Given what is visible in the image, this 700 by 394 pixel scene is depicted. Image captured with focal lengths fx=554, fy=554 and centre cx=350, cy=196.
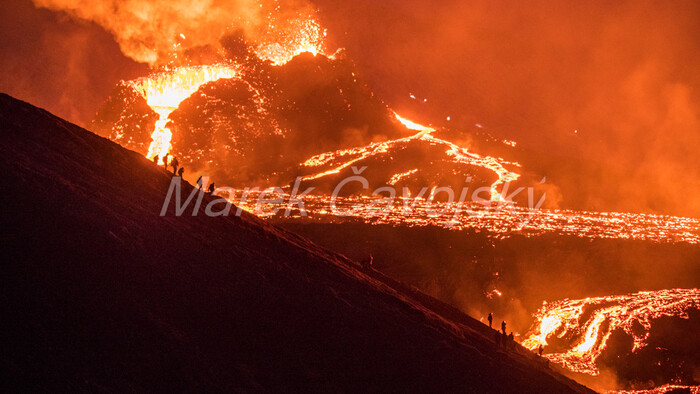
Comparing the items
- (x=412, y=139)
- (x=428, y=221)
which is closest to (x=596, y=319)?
(x=428, y=221)

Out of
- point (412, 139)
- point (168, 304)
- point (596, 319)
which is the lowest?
point (168, 304)

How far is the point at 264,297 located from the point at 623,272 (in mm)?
52293

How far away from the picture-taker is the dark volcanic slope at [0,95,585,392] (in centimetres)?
1377

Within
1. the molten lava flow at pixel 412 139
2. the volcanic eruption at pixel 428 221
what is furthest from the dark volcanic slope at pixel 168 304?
the molten lava flow at pixel 412 139

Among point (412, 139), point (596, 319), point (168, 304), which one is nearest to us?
point (168, 304)

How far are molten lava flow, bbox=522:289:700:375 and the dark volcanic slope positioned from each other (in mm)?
19454

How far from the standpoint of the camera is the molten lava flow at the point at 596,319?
43094 millimetres

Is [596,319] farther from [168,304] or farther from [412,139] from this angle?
[412,139]

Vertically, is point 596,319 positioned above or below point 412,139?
below

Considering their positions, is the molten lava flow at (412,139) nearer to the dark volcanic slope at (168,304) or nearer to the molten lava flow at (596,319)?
the molten lava flow at (596,319)

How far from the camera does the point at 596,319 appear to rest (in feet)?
157

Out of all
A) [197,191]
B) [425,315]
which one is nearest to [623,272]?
[425,315]

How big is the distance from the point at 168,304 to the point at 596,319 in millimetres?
41746

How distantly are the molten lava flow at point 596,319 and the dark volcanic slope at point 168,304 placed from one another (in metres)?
19.5
